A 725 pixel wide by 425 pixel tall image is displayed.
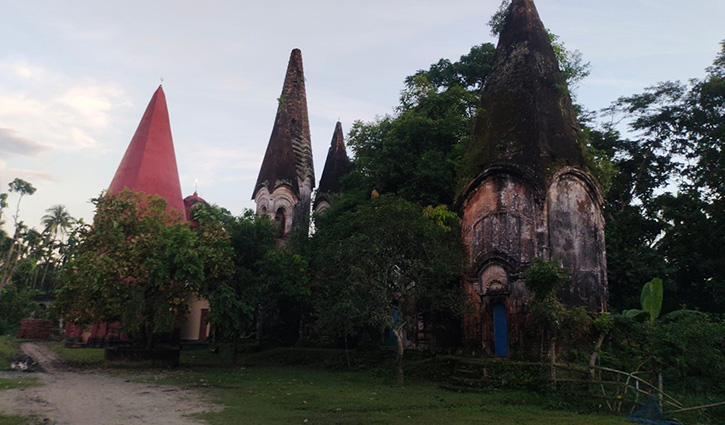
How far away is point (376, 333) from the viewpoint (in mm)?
20578

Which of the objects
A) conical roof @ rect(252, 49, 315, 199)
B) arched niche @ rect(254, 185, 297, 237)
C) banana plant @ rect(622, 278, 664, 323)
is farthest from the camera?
conical roof @ rect(252, 49, 315, 199)

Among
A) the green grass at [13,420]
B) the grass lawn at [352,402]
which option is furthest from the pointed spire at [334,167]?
the green grass at [13,420]

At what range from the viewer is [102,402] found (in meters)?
9.73

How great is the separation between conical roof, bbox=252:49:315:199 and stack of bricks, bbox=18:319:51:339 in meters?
15.6

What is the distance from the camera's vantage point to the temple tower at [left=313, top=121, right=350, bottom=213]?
98.3ft

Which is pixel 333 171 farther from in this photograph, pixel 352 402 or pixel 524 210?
pixel 352 402

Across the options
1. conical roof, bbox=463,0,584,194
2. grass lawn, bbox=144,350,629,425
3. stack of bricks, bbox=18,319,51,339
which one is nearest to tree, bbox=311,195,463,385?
grass lawn, bbox=144,350,629,425

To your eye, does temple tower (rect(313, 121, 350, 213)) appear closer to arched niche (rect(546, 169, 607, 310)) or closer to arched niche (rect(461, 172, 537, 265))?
arched niche (rect(461, 172, 537, 265))

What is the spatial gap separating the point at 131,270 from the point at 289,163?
551 inches

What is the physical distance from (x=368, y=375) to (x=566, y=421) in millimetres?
7870

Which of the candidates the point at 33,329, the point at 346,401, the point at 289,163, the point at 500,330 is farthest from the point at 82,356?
the point at 33,329

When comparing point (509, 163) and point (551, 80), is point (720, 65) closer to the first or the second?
point (551, 80)

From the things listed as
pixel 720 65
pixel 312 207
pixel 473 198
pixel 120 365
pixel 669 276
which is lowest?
pixel 120 365

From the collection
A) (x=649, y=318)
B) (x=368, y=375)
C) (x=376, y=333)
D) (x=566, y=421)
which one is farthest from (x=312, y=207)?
(x=566, y=421)
